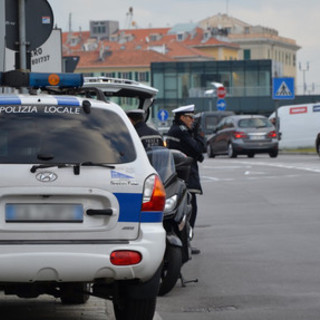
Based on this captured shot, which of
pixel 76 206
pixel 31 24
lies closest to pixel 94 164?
pixel 76 206

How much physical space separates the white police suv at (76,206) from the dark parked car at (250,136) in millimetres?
37146

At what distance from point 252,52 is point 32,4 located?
18066 centimetres

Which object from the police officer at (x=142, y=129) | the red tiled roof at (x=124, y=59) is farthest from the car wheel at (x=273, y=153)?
the red tiled roof at (x=124, y=59)

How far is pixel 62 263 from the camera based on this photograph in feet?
26.1

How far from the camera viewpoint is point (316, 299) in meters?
10.4

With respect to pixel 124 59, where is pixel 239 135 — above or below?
below

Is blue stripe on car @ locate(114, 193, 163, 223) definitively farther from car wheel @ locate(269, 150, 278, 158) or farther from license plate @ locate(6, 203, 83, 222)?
car wheel @ locate(269, 150, 278, 158)

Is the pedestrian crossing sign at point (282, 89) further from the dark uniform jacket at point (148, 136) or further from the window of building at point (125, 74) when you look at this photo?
the window of building at point (125, 74)

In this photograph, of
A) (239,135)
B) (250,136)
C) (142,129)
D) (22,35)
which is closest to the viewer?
(142,129)

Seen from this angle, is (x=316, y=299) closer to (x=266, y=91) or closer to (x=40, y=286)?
(x=40, y=286)

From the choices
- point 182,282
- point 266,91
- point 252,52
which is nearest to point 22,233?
point 182,282

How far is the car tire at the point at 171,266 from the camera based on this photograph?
34.0ft

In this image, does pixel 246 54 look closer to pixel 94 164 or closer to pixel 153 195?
pixel 153 195

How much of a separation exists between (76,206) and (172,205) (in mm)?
2377
